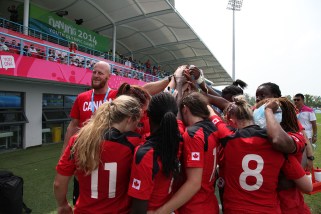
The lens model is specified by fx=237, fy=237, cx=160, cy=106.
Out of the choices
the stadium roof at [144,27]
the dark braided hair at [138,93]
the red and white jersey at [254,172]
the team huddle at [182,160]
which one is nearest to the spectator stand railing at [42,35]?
the stadium roof at [144,27]

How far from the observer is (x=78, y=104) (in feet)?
10.0

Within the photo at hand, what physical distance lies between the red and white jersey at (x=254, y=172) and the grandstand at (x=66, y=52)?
7.04m

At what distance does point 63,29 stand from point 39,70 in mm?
8315

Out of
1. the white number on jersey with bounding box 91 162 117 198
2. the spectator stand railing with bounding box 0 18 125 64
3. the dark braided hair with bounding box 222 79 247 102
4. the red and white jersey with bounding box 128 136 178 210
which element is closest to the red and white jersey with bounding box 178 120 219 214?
the red and white jersey with bounding box 128 136 178 210

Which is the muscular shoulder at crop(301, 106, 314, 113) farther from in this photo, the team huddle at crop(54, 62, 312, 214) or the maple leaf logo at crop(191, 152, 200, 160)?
the maple leaf logo at crop(191, 152, 200, 160)

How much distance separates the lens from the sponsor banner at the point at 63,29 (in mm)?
13331

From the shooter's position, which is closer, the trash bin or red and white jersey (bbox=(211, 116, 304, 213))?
red and white jersey (bbox=(211, 116, 304, 213))

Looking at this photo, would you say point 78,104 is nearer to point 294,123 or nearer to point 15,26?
point 294,123

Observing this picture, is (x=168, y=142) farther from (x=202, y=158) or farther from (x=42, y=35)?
(x=42, y=35)

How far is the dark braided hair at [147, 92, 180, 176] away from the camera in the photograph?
153 centimetres

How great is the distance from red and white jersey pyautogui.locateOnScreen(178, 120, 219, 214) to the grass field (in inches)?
121

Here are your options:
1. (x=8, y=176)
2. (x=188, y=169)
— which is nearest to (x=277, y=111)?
(x=188, y=169)

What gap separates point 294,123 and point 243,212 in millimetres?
864

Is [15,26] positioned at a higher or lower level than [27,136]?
higher
